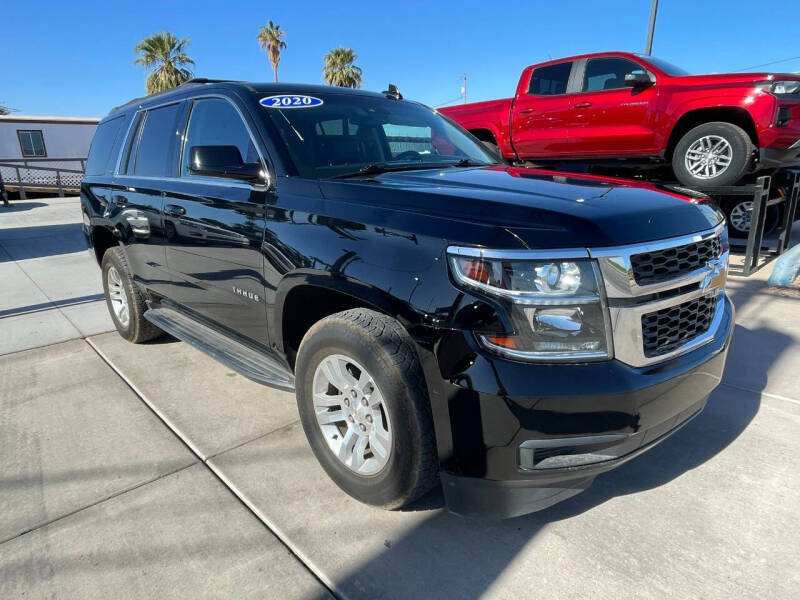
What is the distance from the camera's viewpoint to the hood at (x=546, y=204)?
186cm

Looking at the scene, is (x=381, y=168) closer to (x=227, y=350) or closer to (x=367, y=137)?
(x=367, y=137)

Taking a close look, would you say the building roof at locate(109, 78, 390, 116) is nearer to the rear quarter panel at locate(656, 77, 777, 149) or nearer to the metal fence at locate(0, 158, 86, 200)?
the rear quarter panel at locate(656, 77, 777, 149)

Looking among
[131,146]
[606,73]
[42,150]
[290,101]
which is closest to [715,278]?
[290,101]

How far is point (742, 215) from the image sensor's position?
7.78 metres

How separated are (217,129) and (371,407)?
199 centimetres

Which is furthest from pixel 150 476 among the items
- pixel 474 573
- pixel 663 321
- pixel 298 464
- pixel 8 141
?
pixel 8 141

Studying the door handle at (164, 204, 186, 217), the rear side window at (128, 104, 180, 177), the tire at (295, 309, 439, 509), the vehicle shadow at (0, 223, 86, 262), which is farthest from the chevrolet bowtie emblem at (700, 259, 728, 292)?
the vehicle shadow at (0, 223, 86, 262)

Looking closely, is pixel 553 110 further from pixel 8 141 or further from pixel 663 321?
pixel 8 141

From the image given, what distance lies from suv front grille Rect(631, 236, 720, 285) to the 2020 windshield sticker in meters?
2.00

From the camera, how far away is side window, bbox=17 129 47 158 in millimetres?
23328

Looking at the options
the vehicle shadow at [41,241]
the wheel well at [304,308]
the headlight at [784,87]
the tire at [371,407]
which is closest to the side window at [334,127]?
the wheel well at [304,308]

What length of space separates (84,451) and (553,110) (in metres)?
6.81

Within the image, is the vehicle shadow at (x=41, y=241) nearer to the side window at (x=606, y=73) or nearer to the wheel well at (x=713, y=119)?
the side window at (x=606, y=73)

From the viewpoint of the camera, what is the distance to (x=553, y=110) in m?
7.42
